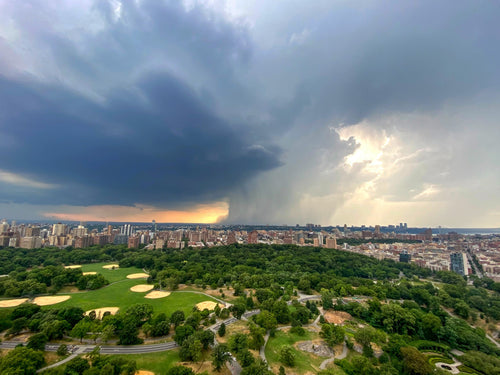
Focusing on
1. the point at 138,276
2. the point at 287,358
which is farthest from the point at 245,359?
the point at 138,276

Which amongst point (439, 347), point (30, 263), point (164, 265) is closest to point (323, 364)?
point (439, 347)

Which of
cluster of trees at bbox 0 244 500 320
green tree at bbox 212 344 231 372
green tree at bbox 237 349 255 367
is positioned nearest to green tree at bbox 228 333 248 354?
green tree at bbox 237 349 255 367

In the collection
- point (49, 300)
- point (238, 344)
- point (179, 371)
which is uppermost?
point (179, 371)

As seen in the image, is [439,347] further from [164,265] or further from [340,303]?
[164,265]

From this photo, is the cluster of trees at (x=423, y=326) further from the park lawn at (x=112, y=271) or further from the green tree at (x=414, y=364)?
the park lawn at (x=112, y=271)

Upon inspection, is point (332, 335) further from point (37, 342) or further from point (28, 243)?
point (28, 243)

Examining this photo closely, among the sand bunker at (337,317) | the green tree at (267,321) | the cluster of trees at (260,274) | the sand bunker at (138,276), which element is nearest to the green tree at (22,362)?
the green tree at (267,321)
